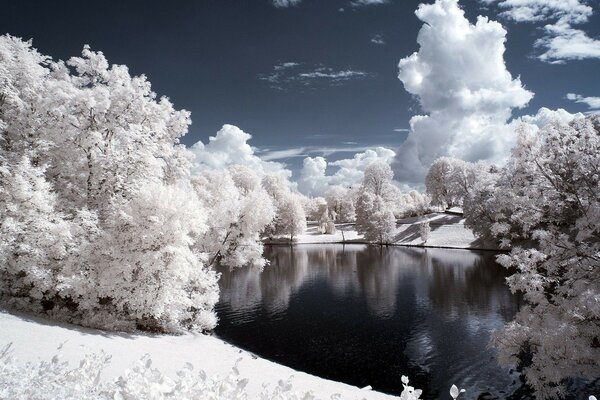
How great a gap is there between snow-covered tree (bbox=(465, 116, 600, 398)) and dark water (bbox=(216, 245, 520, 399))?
4358 millimetres

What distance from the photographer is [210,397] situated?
7.02 metres

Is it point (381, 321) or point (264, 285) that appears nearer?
point (381, 321)

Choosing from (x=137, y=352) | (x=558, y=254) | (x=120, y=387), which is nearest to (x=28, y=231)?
(x=137, y=352)

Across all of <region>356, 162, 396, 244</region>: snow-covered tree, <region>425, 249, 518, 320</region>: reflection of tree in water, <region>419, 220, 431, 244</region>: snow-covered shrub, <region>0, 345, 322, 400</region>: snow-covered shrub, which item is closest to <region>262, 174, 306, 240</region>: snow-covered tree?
<region>356, 162, 396, 244</region>: snow-covered tree

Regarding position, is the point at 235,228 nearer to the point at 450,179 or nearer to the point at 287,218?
the point at 287,218

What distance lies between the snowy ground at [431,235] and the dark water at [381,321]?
85.7ft

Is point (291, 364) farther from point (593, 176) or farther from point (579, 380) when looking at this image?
point (593, 176)

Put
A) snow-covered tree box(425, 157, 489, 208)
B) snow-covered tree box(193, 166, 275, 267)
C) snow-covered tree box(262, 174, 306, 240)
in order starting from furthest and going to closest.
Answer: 1. snow-covered tree box(425, 157, 489, 208)
2. snow-covered tree box(262, 174, 306, 240)
3. snow-covered tree box(193, 166, 275, 267)

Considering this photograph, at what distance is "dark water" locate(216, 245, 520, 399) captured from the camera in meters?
23.2

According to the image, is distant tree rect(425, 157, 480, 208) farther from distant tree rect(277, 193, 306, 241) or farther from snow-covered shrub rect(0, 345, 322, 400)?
snow-covered shrub rect(0, 345, 322, 400)

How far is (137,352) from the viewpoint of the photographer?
17656mm

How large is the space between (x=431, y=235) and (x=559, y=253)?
8034 cm

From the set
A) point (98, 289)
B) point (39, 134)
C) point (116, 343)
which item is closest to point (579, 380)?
point (116, 343)

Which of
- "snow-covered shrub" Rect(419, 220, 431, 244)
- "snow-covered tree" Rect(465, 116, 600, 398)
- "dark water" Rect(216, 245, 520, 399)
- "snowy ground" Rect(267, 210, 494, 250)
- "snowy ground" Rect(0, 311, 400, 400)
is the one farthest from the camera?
"snow-covered shrub" Rect(419, 220, 431, 244)
